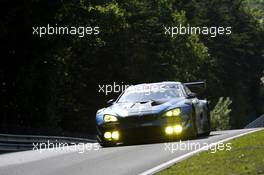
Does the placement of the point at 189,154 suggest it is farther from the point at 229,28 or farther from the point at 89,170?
the point at 229,28

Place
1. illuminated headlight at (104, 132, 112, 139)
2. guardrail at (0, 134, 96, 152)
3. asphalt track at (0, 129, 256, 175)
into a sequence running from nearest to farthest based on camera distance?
1. asphalt track at (0, 129, 256, 175)
2. illuminated headlight at (104, 132, 112, 139)
3. guardrail at (0, 134, 96, 152)

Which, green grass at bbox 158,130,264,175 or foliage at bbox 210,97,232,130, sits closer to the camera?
green grass at bbox 158,130,264,175

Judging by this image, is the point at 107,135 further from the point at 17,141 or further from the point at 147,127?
the point at 17,141

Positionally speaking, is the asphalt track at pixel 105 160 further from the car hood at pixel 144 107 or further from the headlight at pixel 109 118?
the car hood at pixel 144 107

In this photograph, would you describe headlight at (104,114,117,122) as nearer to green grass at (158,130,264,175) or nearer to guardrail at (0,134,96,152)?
green grass at (158,130,264,175)

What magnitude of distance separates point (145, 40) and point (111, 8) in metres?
8.76

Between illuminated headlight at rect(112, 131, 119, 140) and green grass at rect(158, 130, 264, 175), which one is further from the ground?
illuminated headlight at rect(112, 131, 119, 140)

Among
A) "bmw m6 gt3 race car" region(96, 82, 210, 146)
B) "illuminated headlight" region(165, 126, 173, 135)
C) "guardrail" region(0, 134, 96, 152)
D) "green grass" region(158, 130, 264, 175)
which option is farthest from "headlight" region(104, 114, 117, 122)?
"guardrail" region(0, 134, 96, 152)

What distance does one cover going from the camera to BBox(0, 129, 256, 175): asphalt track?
35.0ft

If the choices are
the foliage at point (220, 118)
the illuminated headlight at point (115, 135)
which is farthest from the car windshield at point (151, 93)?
the foliage at point (220, 118)

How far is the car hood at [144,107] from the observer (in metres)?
13.9

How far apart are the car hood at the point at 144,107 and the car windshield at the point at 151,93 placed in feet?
1.19

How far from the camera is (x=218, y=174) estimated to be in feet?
29.6

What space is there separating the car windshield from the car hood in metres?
0.36
